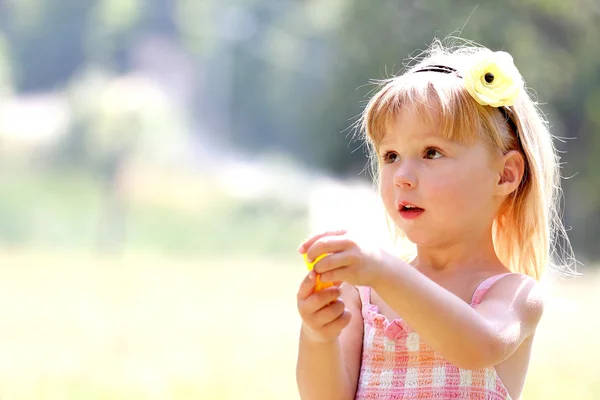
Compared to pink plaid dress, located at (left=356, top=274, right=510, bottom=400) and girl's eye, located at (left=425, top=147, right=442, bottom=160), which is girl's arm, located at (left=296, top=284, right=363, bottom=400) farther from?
girl's eye, located at (left=425, top=147, right=442, bottom=160)

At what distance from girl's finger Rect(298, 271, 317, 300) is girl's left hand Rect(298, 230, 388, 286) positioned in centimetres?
4

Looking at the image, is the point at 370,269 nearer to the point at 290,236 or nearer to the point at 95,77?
the point at 290,236

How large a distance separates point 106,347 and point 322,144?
884 cm

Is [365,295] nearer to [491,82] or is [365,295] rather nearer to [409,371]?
[409,371]

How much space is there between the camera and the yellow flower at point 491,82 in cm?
148

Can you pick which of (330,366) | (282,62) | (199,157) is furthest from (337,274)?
(282,62)

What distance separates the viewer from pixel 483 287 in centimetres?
148

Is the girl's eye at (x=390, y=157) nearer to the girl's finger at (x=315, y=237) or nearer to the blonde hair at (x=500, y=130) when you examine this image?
the blonde hair at (x=500, y=130)

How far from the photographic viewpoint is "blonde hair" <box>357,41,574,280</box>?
1.48 meters

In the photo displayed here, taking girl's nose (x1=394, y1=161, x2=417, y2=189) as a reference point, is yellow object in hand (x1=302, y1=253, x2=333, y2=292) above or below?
below

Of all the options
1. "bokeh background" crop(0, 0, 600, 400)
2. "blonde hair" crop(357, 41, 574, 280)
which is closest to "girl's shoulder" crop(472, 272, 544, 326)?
"blonde hair" crop(357, 41, 574, 280)

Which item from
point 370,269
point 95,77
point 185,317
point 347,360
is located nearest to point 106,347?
point 185,317

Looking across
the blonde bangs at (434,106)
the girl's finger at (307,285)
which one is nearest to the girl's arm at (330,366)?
the girl's finger at (307,285)

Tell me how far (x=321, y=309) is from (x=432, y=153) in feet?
1.04
